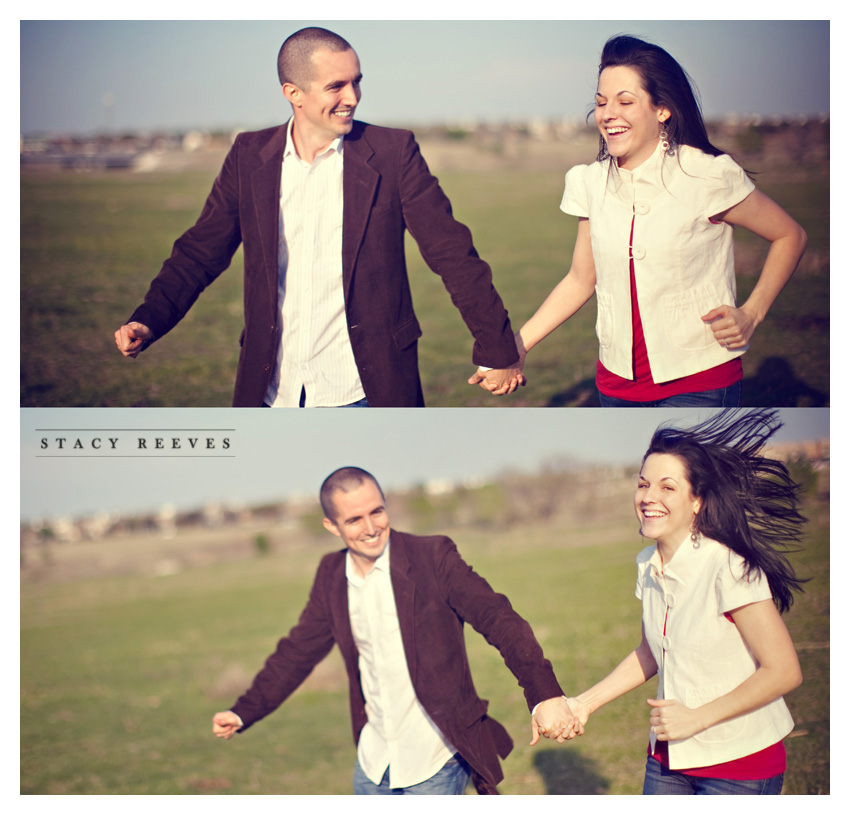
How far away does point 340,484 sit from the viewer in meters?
4.34

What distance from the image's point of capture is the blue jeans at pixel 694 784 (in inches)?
147

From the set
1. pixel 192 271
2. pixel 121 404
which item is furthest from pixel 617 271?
pixel 121 404

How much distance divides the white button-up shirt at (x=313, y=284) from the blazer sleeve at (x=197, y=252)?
0.24m

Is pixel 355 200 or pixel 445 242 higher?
pixel 355 200

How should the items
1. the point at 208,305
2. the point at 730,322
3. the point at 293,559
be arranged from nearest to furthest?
the point at 730,322 < the point at 293,559 < the point at 208,305

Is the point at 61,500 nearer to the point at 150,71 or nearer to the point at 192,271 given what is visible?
the point at 192,271

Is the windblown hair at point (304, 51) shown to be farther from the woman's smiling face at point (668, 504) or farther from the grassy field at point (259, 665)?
the grassy field at point (259, 665)

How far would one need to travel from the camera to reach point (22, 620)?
205 inches

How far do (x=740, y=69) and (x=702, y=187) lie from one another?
148 cm

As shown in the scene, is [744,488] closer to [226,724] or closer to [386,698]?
[386,698]

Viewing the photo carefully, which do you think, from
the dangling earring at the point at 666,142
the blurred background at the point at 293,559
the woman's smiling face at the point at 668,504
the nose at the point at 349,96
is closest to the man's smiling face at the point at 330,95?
the nose at the point at 349,96

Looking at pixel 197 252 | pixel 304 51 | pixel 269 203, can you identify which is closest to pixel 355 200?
pixel 269 203

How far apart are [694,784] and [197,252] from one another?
3.10 meters
